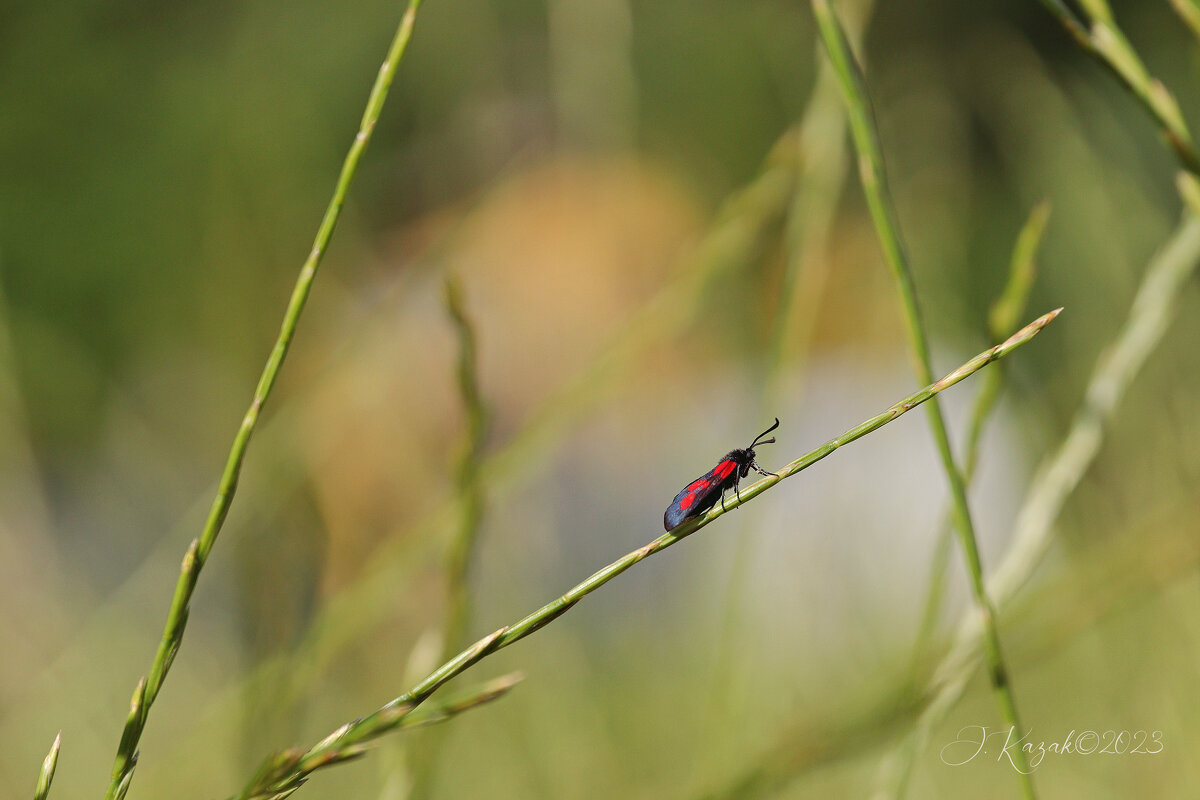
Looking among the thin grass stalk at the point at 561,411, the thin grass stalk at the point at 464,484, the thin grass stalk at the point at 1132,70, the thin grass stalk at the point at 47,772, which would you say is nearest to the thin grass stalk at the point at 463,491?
the thin grass stalk at the point at 464,484

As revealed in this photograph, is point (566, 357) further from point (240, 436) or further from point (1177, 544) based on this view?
point (240, 436)

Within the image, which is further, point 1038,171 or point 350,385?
point 1038,171

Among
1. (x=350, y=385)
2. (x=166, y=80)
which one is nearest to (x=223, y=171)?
(x=350, y=385)

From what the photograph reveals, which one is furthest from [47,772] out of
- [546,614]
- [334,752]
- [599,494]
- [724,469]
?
[599,494]

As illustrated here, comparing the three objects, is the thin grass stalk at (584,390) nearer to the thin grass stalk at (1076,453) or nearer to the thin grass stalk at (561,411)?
the thin grass stalk at (561,411)

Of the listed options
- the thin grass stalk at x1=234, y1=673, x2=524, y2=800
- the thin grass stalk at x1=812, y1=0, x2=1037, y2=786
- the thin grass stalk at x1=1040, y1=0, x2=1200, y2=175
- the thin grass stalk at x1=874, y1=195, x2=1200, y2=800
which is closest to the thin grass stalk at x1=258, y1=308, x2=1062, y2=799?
the thin grass stalk at x1=234, y1=673, x2=524, y2=800

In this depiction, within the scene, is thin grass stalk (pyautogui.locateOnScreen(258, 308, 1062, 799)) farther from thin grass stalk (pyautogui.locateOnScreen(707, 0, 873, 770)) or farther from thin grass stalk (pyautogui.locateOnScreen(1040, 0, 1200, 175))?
thin grass stalk (pyautogui.locateOnScreen(707, 0, 873, 770))
